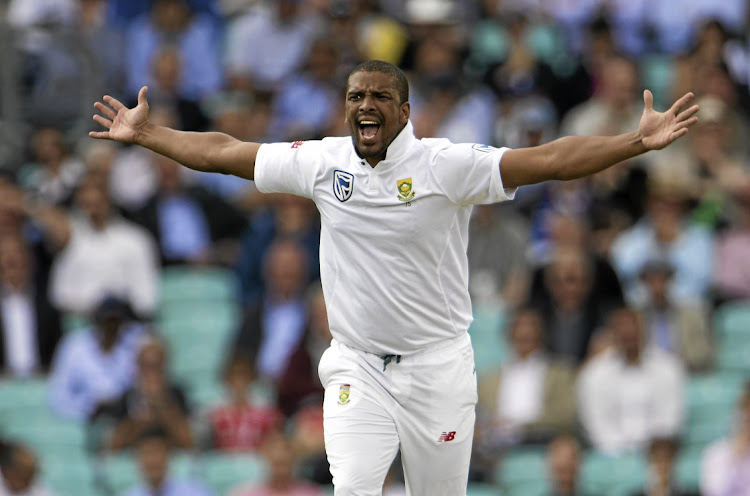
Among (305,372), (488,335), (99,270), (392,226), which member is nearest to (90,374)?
(99,270)

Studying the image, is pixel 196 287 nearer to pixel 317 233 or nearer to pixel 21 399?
pixel 317 233

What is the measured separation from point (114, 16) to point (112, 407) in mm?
5194

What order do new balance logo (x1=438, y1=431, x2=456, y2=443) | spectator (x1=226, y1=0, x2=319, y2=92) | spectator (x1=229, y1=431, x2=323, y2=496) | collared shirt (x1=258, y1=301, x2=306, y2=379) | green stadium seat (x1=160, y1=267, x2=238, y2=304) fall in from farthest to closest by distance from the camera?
spectator (x1=226, y1=0, x2=319, y2=92), green stadium seat (x1=160, y1=267, x2=238, y2=304), collared shirt (x1=258, y1=301, x2=306, y2=379), spectator (x1=229, y1=431, x2=323, y2=496), new balance logo (x1=438, y1=431, x2=456, y2=443)

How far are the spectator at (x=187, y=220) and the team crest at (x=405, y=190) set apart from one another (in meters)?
6.67

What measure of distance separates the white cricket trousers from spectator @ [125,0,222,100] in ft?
26.9

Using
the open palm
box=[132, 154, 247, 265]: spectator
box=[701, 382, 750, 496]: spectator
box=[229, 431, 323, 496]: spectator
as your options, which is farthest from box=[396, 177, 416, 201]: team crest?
box=[132, 154, 247, 265]: spectator

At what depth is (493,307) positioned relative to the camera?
43.3 feet

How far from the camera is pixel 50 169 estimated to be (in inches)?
549

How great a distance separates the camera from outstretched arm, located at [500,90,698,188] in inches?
272

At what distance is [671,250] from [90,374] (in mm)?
4980

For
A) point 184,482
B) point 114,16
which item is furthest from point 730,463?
point 114,16

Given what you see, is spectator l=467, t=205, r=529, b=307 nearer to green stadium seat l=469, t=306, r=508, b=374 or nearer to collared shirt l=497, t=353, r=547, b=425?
green stadium seat l=469, t=306, r=508, b=374

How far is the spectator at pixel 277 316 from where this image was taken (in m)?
12.7

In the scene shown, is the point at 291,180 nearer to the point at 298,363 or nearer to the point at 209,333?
the point at 298,363
